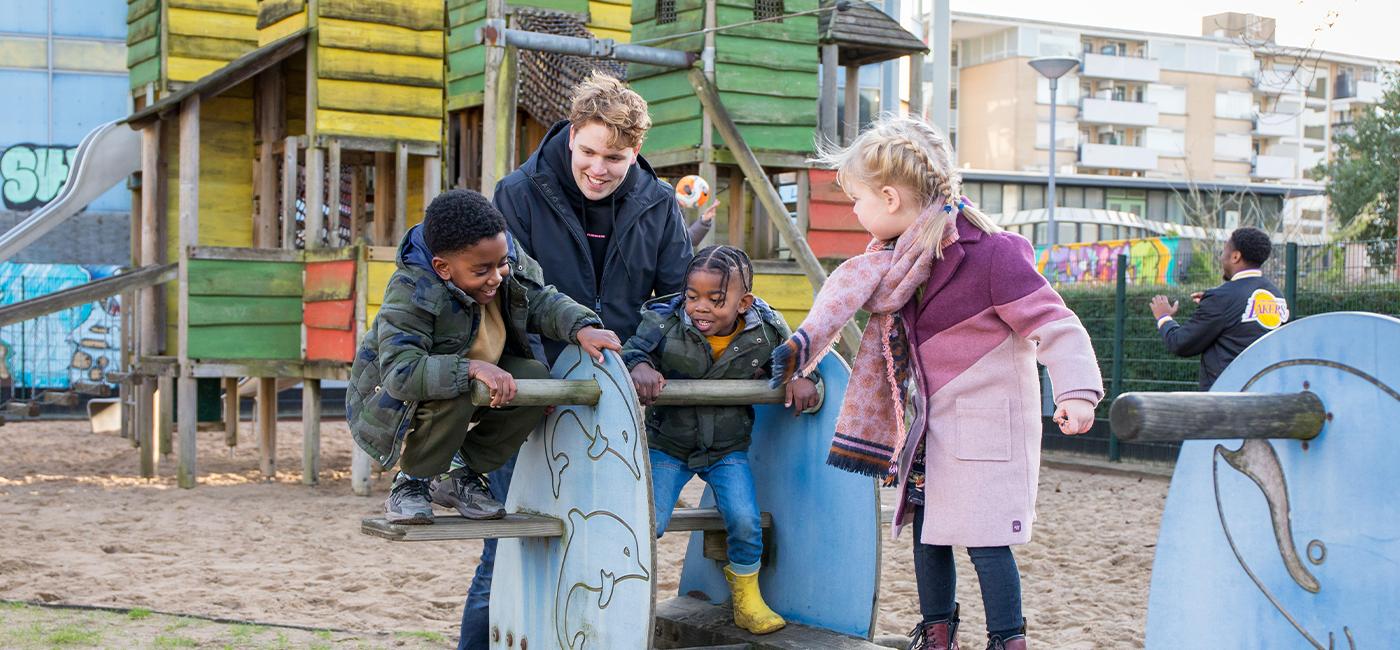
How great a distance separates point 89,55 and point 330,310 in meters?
13.7

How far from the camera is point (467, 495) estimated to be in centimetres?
387

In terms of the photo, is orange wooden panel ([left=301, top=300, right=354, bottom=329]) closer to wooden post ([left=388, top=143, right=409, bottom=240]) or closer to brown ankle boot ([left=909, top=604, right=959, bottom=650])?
wooden post ([left=388, top=143, right=409, bottom=240])

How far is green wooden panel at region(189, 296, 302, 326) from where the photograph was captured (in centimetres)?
1079

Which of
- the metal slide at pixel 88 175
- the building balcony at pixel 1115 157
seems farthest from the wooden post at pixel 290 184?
the building balcony at pixel 1115 157

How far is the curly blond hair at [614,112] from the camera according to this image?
3812 millimetres

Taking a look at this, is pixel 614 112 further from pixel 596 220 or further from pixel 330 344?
pixel 330 344

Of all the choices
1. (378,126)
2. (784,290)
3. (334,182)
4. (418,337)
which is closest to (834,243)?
(784,290)

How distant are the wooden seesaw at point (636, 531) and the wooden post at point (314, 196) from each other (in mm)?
6828

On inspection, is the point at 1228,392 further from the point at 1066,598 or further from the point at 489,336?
the point at 1066,598

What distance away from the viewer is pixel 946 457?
132 inches

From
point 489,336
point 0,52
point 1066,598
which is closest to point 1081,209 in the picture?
point 0,52

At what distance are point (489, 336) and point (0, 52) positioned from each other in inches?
824

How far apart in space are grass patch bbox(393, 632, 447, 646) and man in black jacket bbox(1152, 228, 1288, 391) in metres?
4.45

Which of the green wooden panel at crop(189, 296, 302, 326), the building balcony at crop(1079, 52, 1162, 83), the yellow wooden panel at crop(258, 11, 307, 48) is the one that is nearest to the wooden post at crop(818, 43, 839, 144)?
the yellow wooden panel at crop(258, 11, 307, 48)
